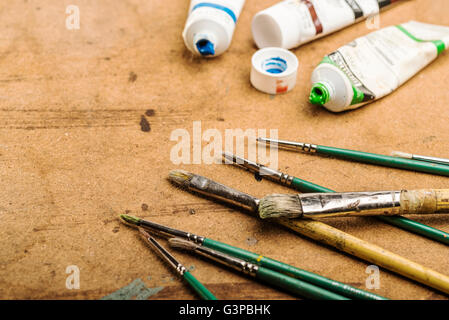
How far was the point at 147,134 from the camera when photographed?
972 mm

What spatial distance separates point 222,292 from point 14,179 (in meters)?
0.50

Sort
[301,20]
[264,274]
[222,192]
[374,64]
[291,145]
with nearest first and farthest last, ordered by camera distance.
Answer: [264,274] → [222,192] → [291,145] → [374,64] → [301,20]

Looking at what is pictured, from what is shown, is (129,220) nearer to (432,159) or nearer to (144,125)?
(144,125)

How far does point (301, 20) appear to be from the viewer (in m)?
1.16

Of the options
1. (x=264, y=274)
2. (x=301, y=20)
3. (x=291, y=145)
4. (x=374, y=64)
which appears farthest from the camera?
(x=301, y=20)

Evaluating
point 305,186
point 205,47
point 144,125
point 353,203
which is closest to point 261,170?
point 305,186

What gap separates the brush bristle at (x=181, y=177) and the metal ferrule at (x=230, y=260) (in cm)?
16

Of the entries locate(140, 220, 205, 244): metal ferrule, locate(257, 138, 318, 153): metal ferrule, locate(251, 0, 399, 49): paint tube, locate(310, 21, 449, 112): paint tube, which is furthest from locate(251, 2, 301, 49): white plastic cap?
locate(140, 220, 205, 244): metal ferrule

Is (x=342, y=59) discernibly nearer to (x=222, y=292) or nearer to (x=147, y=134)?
(x=147, y=134)

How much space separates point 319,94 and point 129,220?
0.55 metres

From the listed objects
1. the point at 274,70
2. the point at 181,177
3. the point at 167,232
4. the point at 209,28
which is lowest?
the point at 167,232
